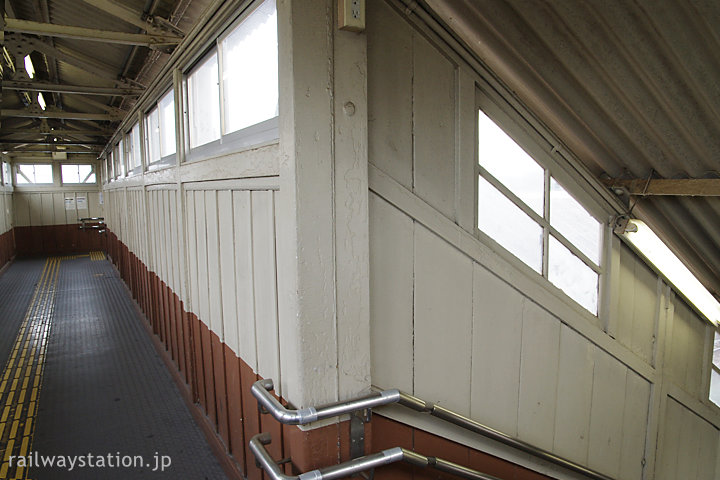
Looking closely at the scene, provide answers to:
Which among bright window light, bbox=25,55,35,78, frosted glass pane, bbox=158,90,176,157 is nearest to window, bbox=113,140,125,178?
bright window light, bbox=25,55,35,78

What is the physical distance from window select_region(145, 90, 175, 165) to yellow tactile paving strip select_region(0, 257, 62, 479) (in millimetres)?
3280

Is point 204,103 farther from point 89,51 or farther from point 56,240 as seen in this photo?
point 56,240

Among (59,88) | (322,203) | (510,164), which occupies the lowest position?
(322,203)

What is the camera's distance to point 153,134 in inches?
263

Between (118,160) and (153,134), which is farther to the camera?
(118,160)

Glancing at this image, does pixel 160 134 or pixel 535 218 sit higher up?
pixel 160 134

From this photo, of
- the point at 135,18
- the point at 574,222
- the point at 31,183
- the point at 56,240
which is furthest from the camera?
the point at 56,240

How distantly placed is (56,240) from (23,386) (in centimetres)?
1467

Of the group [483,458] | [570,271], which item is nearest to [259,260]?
[483,458]

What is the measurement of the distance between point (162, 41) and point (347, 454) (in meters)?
4.17

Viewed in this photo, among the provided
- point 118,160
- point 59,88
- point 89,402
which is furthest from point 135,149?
point 89,402

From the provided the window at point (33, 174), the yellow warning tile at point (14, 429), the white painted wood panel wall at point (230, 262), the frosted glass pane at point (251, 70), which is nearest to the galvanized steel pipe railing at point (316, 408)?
the white painted wood panel wall at point (230, 262)

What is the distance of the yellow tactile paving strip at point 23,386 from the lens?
165 inches

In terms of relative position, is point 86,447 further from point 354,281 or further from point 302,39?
point 302,39
